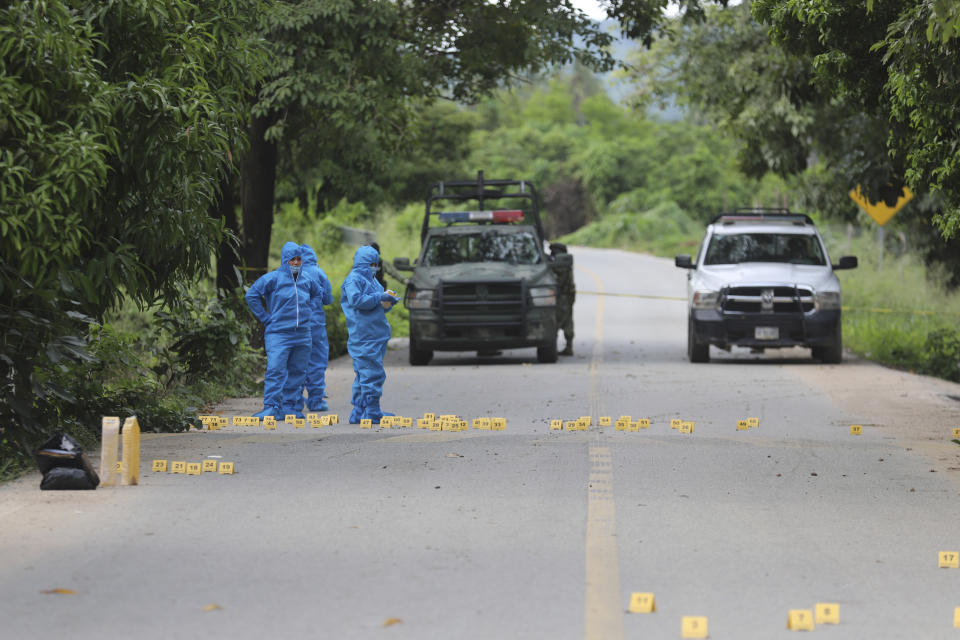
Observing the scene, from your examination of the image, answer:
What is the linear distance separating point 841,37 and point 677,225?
66408 mm

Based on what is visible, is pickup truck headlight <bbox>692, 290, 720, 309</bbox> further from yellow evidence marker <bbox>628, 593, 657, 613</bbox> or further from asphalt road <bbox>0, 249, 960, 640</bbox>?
yellow evidence marker <bbox>628, 593, 657, 613</bbox>

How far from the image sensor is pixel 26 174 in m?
8.59

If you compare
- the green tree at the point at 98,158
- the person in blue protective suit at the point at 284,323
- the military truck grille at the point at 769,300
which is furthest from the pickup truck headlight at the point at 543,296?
the green tree at the point at 98,158

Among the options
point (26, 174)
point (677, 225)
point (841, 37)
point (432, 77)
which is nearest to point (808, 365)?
point (432, 77)

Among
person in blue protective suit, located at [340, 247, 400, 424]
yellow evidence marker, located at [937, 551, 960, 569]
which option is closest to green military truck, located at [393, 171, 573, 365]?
person in blue protective suit, located at [340, 247, 400, 424]

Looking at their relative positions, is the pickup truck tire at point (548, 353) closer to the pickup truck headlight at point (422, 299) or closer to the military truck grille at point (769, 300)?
the pickup truck headlight at point (422, 299)

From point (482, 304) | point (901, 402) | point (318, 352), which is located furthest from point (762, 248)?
point (318, 352)

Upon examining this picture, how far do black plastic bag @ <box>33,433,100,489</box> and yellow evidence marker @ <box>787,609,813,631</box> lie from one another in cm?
486

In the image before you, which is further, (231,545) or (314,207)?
(314,207)

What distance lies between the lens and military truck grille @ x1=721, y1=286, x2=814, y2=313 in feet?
64.3

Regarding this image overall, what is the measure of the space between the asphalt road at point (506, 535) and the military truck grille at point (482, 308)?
19.1ft

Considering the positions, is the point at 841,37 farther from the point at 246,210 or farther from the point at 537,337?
the point at 246,210

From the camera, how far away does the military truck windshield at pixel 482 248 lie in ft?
67.8

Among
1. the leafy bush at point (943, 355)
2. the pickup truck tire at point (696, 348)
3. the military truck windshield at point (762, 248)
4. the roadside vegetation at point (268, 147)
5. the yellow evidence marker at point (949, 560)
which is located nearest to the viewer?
the yellow evidence marker at point (949, 560)
